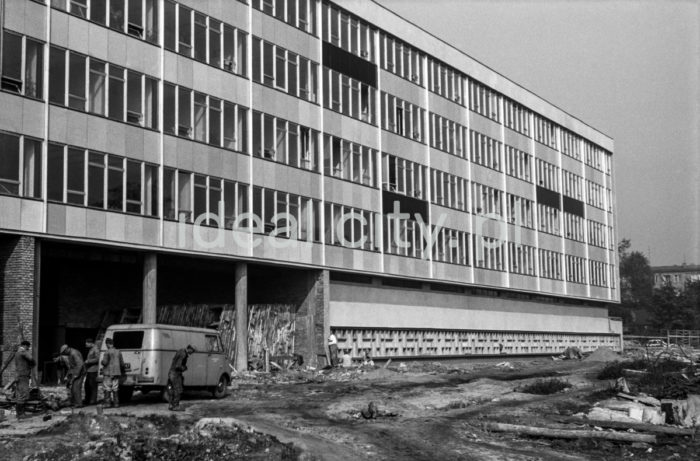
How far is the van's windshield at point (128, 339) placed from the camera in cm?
2470

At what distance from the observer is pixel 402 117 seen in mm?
53125

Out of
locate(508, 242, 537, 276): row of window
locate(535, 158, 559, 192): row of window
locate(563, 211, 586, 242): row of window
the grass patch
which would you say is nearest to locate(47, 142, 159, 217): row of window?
the grass patch

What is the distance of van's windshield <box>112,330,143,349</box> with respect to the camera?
2470 cm

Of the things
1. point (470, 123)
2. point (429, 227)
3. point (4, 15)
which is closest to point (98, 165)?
point (4, 15)

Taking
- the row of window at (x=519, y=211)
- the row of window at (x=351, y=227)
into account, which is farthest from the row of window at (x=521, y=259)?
the row of window at (x=351, y=227)

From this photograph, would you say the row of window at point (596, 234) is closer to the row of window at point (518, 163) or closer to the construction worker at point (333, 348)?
the row of window at point (518, 163)

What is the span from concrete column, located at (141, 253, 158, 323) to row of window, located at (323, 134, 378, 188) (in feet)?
42.0

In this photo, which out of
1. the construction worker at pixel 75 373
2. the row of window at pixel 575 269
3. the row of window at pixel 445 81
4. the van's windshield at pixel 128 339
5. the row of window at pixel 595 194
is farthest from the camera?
the row of window at pixel 595 194

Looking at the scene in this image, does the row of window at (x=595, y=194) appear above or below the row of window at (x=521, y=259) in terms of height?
above

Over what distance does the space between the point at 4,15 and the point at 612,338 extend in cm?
6752

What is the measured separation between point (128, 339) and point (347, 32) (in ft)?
93.5

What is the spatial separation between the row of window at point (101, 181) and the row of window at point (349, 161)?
12.4 m

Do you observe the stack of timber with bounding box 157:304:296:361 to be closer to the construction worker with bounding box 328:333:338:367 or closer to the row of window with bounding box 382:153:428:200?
the construction worker with bounding box 328:333:338:367

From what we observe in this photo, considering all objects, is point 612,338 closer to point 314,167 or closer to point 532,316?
point 532,316
